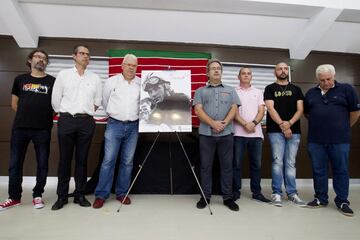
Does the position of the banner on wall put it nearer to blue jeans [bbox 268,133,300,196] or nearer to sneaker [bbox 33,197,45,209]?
blue jeans [bbox 268,133,300,196]

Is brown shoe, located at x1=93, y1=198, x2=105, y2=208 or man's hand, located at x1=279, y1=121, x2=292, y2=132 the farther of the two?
man's hand, located at x1=279, y1=121, x2=292, y2=132

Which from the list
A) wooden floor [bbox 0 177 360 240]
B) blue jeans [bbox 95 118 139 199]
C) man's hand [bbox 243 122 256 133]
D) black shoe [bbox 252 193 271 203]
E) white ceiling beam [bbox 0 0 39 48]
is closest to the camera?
wooden floor [bbox 0 177 360 240]

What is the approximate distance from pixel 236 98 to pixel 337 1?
2234 millimetres

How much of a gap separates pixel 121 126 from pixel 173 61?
1.63 metres

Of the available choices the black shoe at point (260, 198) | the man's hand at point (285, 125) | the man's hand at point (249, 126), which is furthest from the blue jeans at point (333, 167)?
the man's hand at point (249, 126)

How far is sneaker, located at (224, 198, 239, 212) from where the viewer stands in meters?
2.40

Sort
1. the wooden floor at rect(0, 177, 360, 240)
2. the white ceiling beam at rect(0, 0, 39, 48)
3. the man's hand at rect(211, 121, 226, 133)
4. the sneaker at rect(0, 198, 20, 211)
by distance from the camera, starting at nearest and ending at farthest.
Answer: the wooden floor at rect(0, 177, 360, 240), the sneaker at rect(0, 198, 20, 211), the man's hand at rect(211, 121, 226, 133), the white ceiling beam at rect(0, 0, 39, 48)

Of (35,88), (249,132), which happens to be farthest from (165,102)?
(35,88)

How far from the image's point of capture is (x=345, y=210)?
2338 mm

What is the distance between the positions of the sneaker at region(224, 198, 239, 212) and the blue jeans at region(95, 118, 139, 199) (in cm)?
113

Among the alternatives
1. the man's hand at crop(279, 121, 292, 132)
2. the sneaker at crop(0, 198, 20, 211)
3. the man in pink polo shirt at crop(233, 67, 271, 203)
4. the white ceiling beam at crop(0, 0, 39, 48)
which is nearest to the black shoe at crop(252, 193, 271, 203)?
the man in pink polo shirt at crop(233, 67, 271, 203)

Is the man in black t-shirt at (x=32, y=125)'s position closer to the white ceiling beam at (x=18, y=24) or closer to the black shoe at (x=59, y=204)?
the black shoe at (x=59, y=204)

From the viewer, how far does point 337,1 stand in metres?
3.24

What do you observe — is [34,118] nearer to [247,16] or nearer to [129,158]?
[129,158]
